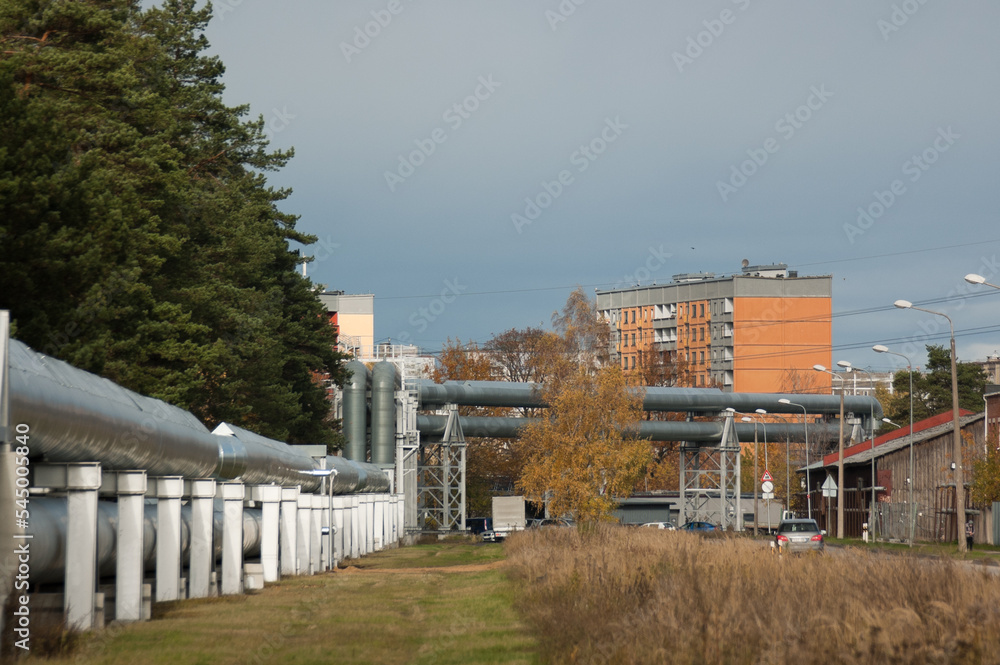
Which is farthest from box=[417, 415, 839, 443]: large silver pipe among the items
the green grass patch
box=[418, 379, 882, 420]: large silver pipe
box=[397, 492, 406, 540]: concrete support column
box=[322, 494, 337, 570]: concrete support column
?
box=[322, 494, 337, 570]: concrete support column

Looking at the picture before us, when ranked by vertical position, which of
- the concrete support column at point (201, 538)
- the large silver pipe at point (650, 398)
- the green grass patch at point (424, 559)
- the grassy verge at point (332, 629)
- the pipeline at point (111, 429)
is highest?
the large silver pipe at point (650, 398)

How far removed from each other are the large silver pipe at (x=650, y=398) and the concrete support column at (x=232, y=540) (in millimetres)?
41782

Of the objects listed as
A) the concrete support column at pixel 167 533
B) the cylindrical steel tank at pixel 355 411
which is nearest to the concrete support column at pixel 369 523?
the cylindrical steel tank at pixel 355 411

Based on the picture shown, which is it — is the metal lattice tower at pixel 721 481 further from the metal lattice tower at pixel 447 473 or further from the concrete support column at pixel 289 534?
the concrete support column at pixel 289 534

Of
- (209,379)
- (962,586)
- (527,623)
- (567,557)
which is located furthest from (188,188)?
(962,586)

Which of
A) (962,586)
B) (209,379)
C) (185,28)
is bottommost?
(962,586)

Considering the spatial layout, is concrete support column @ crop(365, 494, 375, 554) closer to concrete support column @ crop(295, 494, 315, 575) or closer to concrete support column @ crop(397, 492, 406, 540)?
concrete support column @ crop(397, 492, 406, 540)

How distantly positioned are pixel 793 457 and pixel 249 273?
3369 inches

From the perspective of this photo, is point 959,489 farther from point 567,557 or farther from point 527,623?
point 527,623

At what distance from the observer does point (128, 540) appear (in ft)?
53.6

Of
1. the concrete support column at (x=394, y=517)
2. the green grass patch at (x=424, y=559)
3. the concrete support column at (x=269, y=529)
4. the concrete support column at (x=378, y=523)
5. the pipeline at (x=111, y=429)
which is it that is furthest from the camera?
the concrete support column at (x=394, y=517)

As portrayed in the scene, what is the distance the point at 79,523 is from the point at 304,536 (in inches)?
616

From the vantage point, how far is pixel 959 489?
145 feet

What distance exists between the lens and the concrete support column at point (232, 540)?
72.8ft
